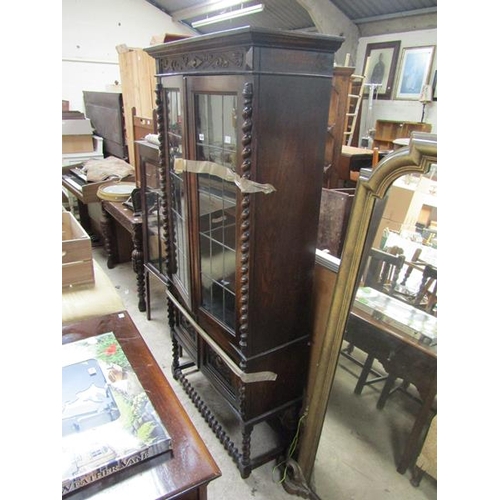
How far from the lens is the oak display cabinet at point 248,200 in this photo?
1050 millimetres

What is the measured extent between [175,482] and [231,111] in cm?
107

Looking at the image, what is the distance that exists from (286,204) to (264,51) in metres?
0.45

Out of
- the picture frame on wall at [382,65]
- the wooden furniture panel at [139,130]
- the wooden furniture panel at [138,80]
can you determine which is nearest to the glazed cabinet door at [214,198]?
the wooden furniture panel at [139,130]

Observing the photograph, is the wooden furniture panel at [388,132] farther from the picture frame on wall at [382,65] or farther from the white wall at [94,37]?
the white wall at [94,37]

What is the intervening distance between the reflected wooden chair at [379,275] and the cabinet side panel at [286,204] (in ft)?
0.72

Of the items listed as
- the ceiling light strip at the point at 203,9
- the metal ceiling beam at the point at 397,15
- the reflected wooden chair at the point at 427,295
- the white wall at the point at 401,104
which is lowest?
the reflected wooden chair at the point at 427,295

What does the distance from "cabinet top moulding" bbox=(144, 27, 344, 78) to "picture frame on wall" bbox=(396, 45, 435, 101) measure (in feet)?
17.1

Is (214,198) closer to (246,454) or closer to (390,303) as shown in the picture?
(390,303)

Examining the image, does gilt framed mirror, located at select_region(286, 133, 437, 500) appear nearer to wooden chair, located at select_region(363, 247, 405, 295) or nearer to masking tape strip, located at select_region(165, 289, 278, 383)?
wooden chair, located at select_region(363, 247, 405, 295)

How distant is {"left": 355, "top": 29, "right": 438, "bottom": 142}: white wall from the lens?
528 cm

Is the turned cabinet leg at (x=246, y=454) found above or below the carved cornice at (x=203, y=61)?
below

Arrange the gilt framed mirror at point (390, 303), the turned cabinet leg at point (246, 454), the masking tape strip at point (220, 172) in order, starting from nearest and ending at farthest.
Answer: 1. the gilt framed mirror at point (390, 303)
2. the masking tape strip at point (220, 172)
3. the turned cabinet leg at point (246, 454)

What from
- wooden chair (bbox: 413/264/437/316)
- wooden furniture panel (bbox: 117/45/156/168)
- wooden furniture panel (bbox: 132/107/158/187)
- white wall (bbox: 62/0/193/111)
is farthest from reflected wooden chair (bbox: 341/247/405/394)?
white wall (bbox: 62/0/193/111)
